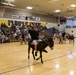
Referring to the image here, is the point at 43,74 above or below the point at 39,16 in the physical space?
below

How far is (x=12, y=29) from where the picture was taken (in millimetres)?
16922

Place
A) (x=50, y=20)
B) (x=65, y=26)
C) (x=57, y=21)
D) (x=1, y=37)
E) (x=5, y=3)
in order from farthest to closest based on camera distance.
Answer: (x=65, y=26) < (x=57, y=21) < (x=50, y=20) < (x=1, y=37) < (x=5, y=3)

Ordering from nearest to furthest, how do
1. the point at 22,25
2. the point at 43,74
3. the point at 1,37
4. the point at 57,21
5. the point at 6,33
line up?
the point at 43,74 → the point at 1,37 → the point at 6,33 → the point at 22,25 → the point at 57,21

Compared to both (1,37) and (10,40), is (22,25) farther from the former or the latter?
(1,37)

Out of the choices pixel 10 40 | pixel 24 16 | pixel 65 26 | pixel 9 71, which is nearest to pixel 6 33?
pixel 10 40

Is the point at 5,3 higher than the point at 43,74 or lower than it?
higher

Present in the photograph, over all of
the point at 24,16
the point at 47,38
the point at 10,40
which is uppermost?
the point at 24,16

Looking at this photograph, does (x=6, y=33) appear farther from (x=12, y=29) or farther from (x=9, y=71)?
(x=9, y=71)

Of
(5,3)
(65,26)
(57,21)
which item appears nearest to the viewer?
(5,3)

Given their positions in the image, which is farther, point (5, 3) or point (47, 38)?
point (5, 3)

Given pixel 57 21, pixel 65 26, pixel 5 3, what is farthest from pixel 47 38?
pixel 65 26

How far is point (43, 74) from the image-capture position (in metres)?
4.86

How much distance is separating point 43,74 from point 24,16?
14.8m

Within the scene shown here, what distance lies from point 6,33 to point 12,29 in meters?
1.14
